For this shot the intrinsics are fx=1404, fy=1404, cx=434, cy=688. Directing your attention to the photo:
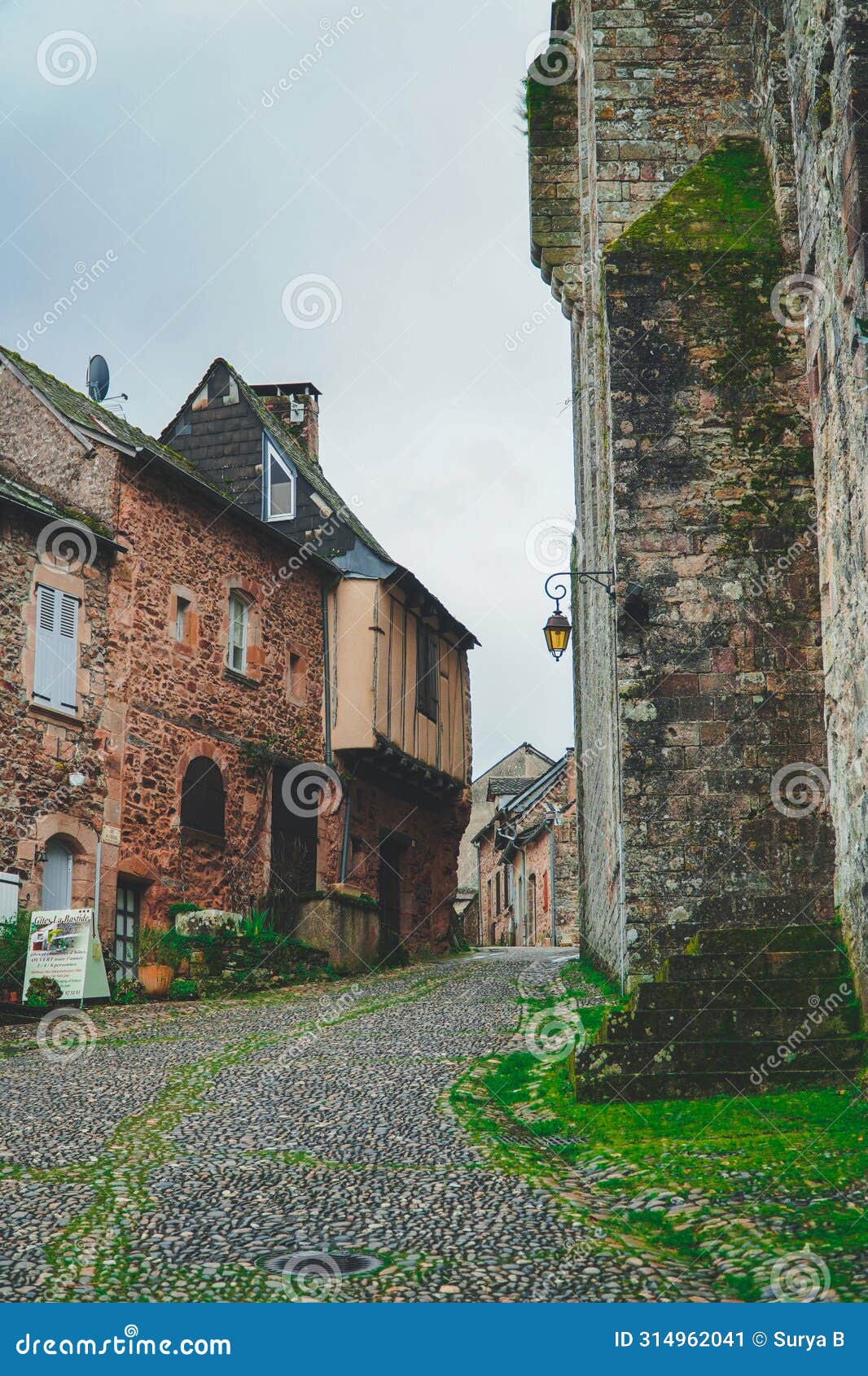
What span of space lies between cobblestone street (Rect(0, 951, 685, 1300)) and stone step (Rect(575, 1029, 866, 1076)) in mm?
807

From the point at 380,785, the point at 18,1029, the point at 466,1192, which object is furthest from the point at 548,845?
the point at 466,1192

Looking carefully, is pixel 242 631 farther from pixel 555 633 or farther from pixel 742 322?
pixel 742 322

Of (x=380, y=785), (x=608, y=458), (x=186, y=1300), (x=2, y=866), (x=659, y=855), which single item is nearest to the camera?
(x=186, y=1300)

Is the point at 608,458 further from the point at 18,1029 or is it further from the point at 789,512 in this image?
the point at 18,1029

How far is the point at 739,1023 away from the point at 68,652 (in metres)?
10.1

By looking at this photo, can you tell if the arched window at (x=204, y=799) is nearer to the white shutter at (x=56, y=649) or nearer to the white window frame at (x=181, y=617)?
the white window frame at (x=181, y=617)

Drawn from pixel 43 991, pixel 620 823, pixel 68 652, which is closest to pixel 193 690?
pixel 68 652

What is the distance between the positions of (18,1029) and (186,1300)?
7778 millimetres

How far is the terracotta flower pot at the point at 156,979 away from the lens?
46.1 ft

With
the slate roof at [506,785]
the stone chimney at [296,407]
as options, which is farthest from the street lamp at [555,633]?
the slate roof at [506,785]

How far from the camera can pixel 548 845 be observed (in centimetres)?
3103

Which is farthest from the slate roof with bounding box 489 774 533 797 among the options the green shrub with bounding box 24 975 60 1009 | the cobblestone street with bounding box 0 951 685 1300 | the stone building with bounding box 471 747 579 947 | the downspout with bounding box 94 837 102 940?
the cobblestone street with bounding box 0 951 685 1300

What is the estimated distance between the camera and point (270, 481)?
20578 mm

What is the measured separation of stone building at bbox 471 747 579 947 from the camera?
100ft
